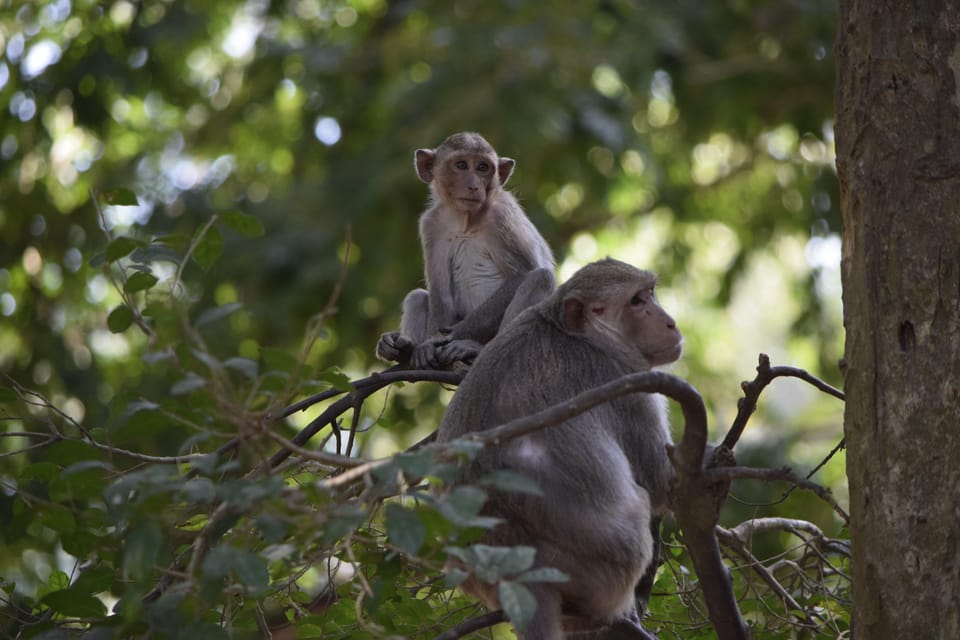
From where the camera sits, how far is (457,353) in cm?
577

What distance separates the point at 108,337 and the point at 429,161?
8560 mm

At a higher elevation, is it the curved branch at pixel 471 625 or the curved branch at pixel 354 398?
the curved branch at pixel 354 398

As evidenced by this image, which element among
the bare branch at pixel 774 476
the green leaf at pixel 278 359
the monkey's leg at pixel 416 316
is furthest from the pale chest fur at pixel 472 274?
the green leaf at pixel 278 359

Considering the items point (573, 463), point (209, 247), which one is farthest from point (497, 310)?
point (209, 247)

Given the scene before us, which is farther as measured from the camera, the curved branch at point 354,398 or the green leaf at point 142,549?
the curved branch at point 354,398

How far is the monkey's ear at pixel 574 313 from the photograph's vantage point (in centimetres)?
459

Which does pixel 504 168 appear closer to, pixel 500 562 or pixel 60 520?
pixel 60 520

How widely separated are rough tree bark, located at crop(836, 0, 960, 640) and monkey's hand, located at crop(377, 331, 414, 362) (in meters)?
2.66

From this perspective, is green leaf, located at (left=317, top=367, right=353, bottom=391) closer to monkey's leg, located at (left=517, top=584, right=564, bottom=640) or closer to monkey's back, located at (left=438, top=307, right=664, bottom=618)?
monkey's back, located at (left=438, top=307, right=664, bottom=618)

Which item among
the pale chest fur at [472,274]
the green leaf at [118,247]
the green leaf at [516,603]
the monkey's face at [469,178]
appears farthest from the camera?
the pale chest fur at [472,274]

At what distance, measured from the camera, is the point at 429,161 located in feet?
22.7

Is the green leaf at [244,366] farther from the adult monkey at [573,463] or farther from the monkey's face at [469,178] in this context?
the monkey's face at [469,178]

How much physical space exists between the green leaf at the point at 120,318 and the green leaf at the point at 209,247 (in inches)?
11.0

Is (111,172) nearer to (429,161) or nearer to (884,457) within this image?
(429,161)
